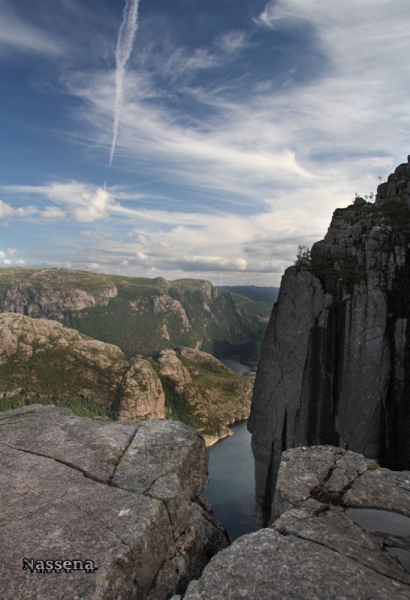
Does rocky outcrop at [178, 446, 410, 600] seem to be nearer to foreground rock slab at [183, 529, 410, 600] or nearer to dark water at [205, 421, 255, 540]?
foreground rock slab at [183, 529, 410, 600]

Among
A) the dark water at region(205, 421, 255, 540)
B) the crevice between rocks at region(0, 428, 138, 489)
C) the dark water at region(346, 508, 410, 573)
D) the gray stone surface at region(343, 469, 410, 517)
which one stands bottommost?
the dark water at region(205, 421, 255, 540)

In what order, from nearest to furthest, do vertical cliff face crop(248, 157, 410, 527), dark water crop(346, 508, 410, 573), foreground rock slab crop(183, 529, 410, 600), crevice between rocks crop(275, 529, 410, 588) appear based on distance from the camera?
foreground rock slab crop(183, 529, 410, 600) < crevice between rocks crop(275, 529, 410, 588) < dark water crop(346, 508, 410, 573) < vertical cliff face crop(248, 157, 410, 527)

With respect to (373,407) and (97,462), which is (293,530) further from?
(373,407)

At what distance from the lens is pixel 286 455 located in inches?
538

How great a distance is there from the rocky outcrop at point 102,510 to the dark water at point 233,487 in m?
75.9

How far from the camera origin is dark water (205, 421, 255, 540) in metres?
84.3

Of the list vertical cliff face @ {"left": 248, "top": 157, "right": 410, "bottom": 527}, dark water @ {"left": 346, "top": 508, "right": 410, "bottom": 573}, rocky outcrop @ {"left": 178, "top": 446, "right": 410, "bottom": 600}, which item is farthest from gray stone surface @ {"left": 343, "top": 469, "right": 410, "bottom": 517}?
vertical cliff face @ {"left": 248, "top": 157, "right": 410, "bottom": 527}

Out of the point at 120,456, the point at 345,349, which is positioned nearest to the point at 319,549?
the point at 120,456

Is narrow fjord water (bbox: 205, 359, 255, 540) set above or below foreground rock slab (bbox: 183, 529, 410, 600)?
below

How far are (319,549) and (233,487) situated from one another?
11418 cm

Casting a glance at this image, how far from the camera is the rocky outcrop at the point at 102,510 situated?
7.76m

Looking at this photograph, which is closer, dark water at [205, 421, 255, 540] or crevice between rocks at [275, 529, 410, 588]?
crevice between rocks at [275, 529, 410, 588]

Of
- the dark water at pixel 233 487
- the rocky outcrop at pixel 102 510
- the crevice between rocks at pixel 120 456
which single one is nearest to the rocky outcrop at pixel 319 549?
the rocky outcrop at pixel 102 510

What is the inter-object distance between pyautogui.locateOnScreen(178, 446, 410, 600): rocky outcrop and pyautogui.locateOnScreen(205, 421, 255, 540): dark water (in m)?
76.0
